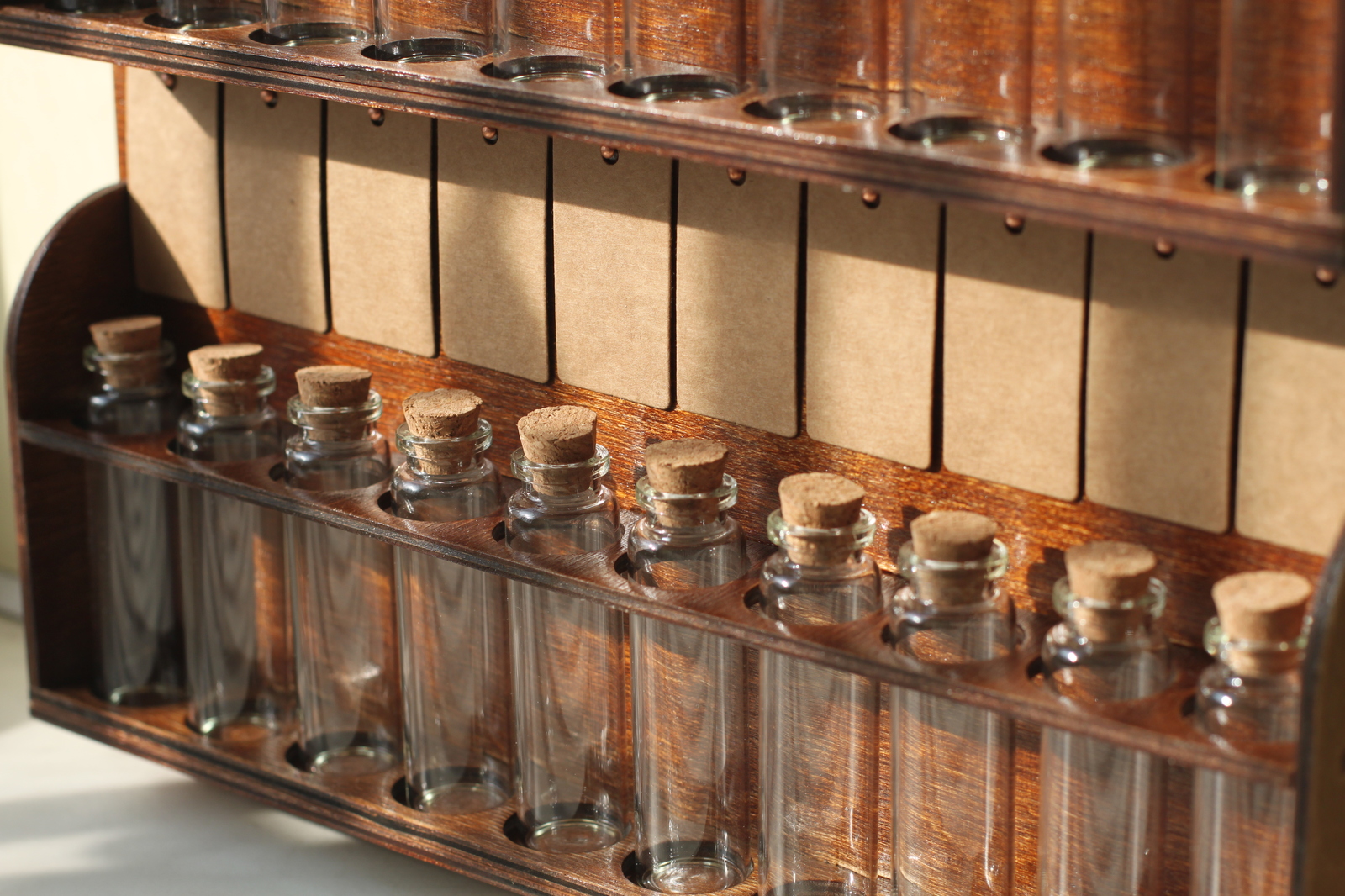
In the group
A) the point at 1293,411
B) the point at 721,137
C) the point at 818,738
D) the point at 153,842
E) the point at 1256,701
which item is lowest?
the point at 153,842

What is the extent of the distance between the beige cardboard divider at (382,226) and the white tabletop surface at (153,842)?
0.44m

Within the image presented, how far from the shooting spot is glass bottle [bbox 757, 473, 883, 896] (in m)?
1.16

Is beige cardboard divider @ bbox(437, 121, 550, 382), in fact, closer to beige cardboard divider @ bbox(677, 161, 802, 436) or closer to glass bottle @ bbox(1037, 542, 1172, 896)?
beige cardboard divider @ bbox(677, 161, 802, 436)

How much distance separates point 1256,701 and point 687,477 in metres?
0.40

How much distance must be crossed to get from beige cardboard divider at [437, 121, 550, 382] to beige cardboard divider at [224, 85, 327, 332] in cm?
14

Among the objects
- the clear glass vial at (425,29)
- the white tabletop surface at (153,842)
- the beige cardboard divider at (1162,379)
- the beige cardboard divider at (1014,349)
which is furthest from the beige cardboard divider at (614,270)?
the white tabletop surface at (153,842)

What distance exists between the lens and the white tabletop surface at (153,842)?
1447mm

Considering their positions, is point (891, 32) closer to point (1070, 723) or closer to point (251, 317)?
point (1070, 723)

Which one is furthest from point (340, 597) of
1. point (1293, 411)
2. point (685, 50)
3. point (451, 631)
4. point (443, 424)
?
point (1293, 411)

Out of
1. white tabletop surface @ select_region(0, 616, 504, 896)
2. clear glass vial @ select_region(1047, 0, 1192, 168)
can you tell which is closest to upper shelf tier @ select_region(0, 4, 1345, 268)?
clear glass vial @ select_region(1047, 0, 1192, 168)

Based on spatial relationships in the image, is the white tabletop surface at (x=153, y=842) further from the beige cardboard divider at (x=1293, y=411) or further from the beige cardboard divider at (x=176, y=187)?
the beige cardboard divider at (x=1293, y=411)

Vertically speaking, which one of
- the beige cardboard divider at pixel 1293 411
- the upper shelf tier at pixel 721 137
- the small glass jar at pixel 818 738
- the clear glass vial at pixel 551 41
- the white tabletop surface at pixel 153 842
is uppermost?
the clear glass vial at pixel 551 41

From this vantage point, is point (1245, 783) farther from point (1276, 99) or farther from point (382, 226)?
point (382, 226)

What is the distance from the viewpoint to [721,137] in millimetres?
1016
